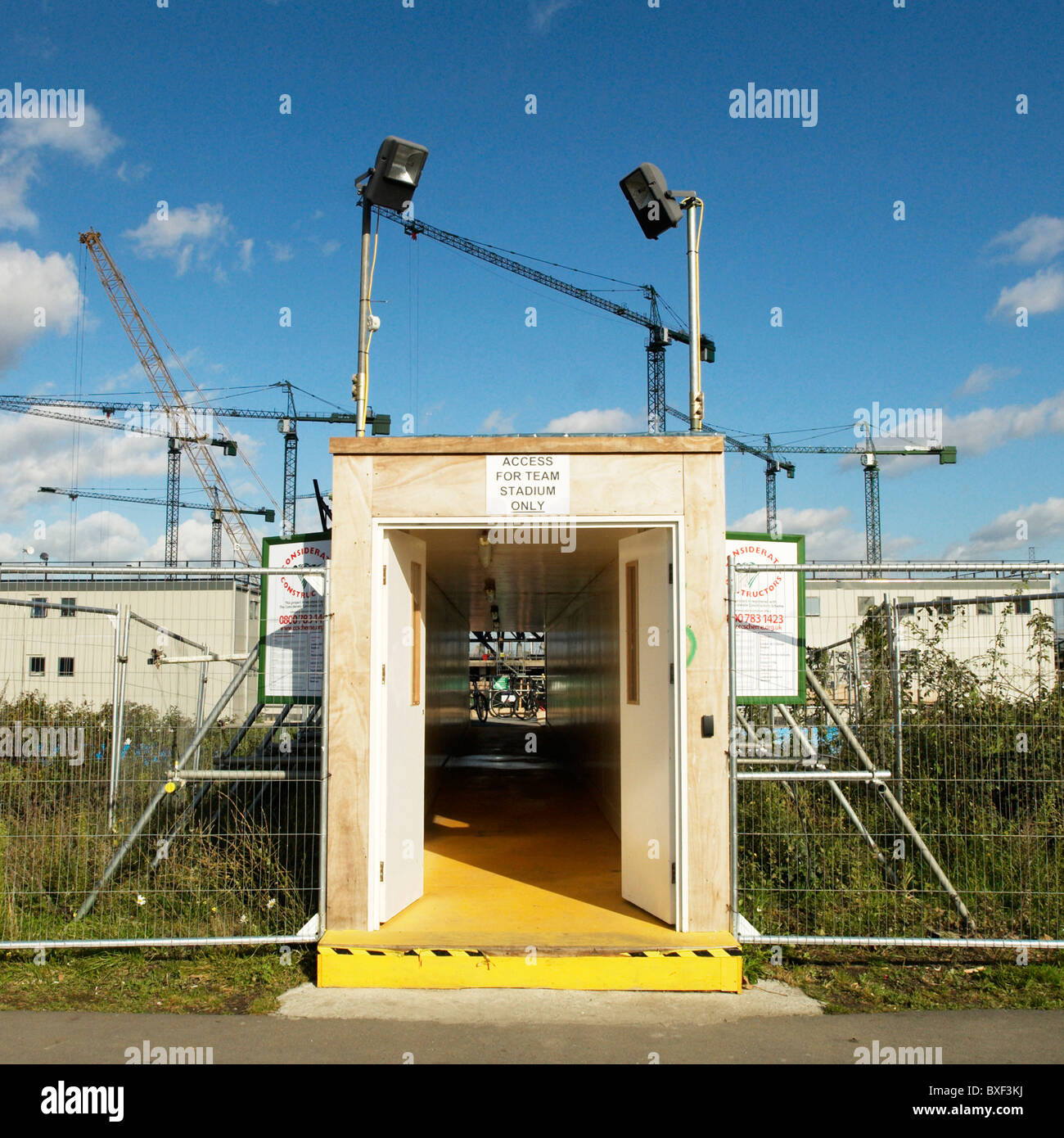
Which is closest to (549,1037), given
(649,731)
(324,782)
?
(324,782)

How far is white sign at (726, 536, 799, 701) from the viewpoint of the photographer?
6480 mm

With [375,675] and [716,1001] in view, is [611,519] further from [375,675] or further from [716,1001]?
[716,1001]


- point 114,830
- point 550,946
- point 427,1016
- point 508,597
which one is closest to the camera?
point 427,1016

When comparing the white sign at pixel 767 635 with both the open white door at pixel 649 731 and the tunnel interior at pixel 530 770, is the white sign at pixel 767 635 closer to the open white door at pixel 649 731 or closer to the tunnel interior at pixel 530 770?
the open white door at pixel 649 731

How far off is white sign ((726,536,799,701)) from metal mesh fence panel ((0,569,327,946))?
3164 mm

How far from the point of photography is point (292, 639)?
254 inches

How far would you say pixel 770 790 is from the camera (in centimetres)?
683

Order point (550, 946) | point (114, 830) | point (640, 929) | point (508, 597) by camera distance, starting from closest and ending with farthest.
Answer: point (550, 946) → point (640, 929) → point (114, 830) → point (508, 597)

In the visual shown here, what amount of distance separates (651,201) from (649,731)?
3.81 meters

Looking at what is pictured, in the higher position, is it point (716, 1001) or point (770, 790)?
point (770, 790)

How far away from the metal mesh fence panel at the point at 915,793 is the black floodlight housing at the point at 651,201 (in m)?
2.77

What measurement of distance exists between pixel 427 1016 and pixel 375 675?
204 cm

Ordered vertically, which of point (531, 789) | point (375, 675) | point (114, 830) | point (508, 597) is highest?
point (508, 597)
